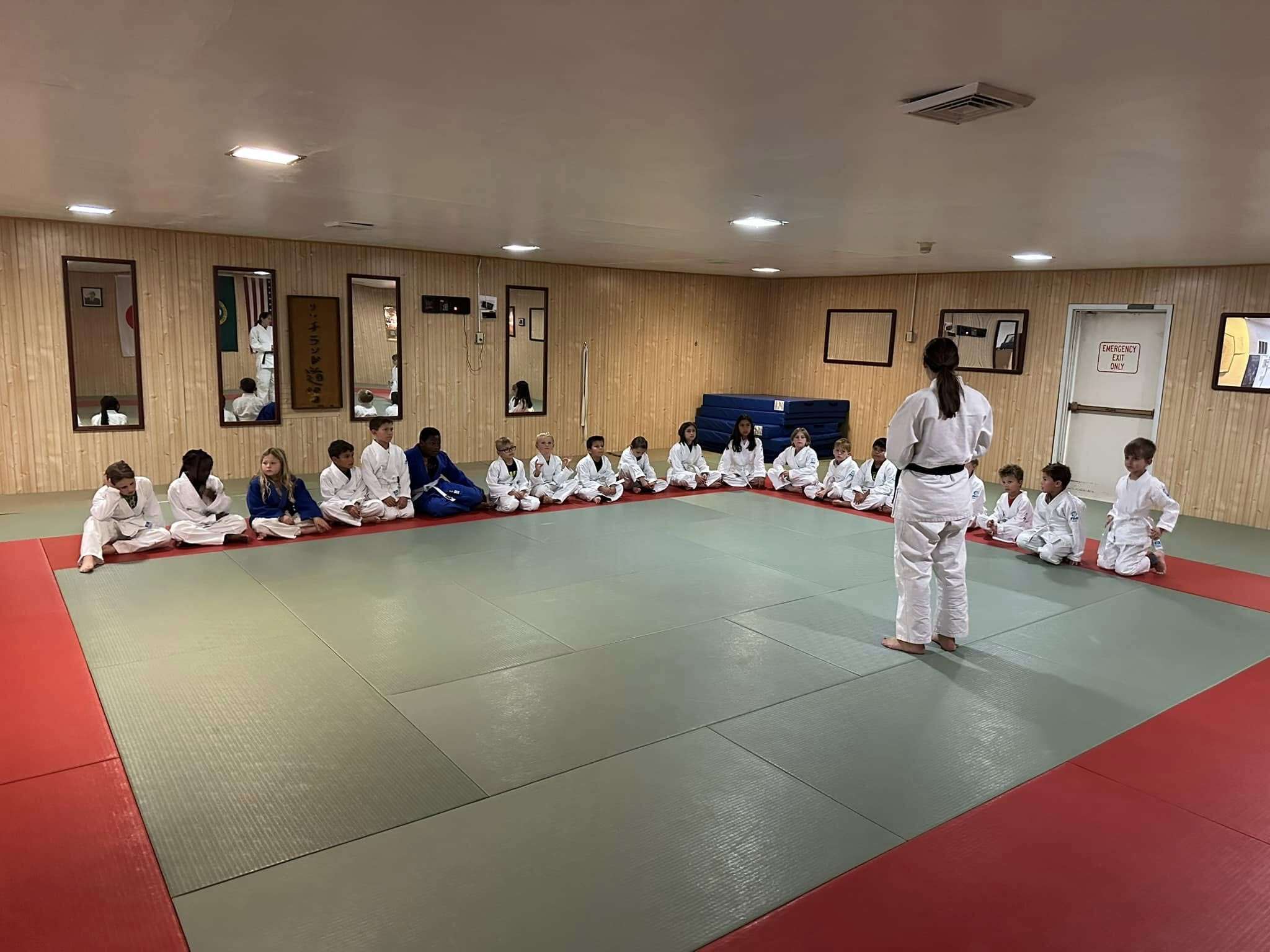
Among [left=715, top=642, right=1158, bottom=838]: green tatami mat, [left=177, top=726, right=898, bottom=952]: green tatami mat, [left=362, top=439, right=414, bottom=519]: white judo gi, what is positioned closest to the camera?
[left=177, top=726, right=898, bottom=952]: green tatami mat

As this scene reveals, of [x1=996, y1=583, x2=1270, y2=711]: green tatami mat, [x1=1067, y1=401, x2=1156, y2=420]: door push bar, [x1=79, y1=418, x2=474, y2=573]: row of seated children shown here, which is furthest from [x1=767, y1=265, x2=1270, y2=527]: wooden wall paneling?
[x1=79, y1=418, x2=474, y2=573]: row of seated children

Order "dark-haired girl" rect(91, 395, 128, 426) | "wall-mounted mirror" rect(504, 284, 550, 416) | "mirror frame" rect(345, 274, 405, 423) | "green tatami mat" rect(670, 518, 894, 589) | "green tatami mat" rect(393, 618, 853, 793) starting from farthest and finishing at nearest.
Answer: "wall-mounted mirror" rect(504, 284, 550, 416) < "mirror frame" rect(345, 274, 405, 423) < "dark-haired girl" rect(91, 395, 128, 426) < "green tatami mat" rect(670, 518, 894, 589) < "green tatami mat" rect(393, 618, 853, 793)

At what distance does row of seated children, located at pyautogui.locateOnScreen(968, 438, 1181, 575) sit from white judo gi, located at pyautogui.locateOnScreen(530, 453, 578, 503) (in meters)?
3.67

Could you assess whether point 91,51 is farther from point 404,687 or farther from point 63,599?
point 63,599

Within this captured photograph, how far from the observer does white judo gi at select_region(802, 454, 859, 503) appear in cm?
849

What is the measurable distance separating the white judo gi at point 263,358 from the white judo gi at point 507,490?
111 inches

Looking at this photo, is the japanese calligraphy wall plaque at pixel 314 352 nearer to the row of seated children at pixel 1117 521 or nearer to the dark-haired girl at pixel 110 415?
the dark-haired girl at pixel 110 415

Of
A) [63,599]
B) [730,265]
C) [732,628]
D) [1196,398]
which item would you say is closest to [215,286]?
[63,599]

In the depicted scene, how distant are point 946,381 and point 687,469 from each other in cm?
525

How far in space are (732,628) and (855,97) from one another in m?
2.78

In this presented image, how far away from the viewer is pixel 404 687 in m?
3.85

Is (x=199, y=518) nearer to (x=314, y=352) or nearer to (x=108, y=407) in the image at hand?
(x=108, y=407)

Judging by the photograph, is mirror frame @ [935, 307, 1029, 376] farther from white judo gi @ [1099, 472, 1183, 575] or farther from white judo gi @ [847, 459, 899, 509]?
white judo gi @ [1099, 472, 1183, 575]

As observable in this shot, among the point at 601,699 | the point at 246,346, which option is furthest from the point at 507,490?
the point at 601,699
